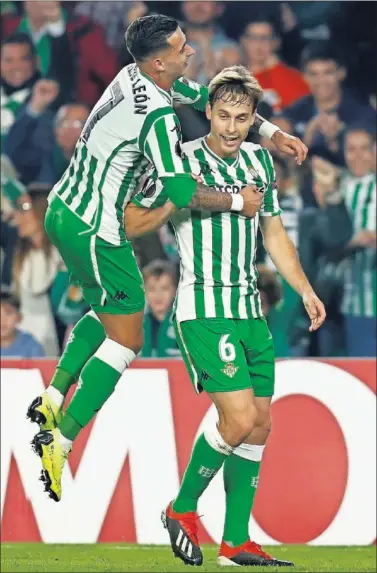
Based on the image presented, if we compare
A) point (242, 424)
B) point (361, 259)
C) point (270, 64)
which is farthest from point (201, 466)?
point (270, 64)

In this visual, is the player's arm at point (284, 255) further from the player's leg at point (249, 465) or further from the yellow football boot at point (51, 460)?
the yellow football boot at point (51, 460)

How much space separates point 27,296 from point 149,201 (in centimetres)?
393

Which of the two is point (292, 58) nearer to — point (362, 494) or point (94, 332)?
point (362, 494)

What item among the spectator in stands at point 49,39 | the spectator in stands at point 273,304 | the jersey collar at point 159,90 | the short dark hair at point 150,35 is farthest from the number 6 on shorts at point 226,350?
the spectator in stands at point 49,39

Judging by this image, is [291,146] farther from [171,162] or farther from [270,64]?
[270,64]

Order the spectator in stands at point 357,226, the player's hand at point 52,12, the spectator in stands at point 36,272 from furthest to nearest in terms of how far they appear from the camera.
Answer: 1. the player's hand at point 52,12
2. the spectator in stands at point 36,272
3. the spectator in stands at point 357,226

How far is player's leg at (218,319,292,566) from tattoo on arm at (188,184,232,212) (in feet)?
2.04

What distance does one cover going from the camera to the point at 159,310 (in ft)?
32.6

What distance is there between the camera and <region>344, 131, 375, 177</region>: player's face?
10273mm

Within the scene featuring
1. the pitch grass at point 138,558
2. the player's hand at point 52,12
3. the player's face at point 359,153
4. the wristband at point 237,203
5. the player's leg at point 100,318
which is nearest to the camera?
the wristband at point 237,203

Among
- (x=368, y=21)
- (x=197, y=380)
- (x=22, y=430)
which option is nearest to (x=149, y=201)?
(x=197, y=380)

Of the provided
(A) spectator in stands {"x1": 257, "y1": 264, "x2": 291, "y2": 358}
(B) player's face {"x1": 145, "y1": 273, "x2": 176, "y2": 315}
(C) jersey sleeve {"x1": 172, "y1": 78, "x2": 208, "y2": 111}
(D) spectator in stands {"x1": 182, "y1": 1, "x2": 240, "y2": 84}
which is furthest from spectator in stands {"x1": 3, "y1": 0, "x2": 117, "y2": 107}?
(C) jersey sleeve {"x1": 172, "y1": 78, "x2": 208, "y2": 111}

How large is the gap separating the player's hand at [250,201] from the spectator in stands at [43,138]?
4472mm

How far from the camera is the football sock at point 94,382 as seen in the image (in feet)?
20.8
